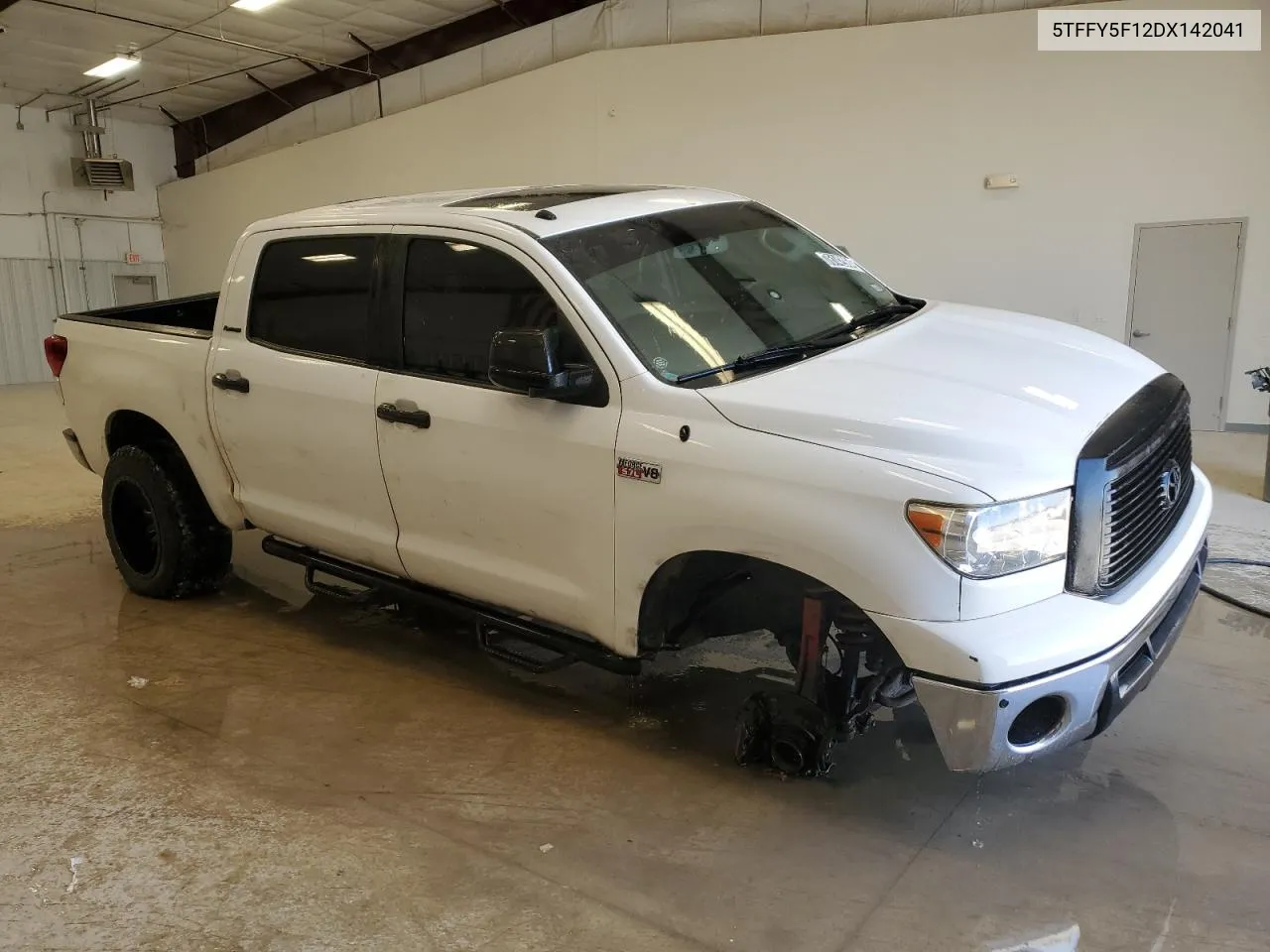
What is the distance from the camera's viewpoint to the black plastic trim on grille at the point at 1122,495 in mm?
2396

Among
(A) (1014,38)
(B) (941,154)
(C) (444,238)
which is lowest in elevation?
(C) (444,238)

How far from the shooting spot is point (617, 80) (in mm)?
11180

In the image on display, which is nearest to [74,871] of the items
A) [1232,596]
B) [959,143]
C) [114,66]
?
[1232,596]

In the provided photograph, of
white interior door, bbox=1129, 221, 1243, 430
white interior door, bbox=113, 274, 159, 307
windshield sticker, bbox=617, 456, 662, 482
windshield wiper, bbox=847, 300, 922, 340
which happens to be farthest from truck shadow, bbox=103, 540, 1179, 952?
white interior door, bbox=113, 274, 159, 307

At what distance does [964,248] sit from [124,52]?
1240 cm

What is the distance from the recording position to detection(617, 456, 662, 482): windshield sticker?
2771 mm

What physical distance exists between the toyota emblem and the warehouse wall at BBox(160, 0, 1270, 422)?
704 cm

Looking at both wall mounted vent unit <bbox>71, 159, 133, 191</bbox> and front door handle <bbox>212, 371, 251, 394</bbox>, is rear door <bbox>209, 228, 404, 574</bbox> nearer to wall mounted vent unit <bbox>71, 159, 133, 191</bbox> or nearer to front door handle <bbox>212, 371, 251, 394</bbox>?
front door handle <bbox>212, 371, 251, 394</bbox>

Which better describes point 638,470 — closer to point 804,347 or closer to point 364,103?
point 804,347

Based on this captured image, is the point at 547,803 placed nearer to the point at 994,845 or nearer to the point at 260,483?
the point at 994,845

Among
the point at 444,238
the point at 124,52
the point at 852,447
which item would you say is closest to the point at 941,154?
the point at 444,238

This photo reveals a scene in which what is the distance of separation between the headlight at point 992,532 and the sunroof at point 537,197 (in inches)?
73.0

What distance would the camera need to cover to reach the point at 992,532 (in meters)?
2.31

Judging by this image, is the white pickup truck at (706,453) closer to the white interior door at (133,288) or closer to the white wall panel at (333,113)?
the white wall panel at (333,113)
